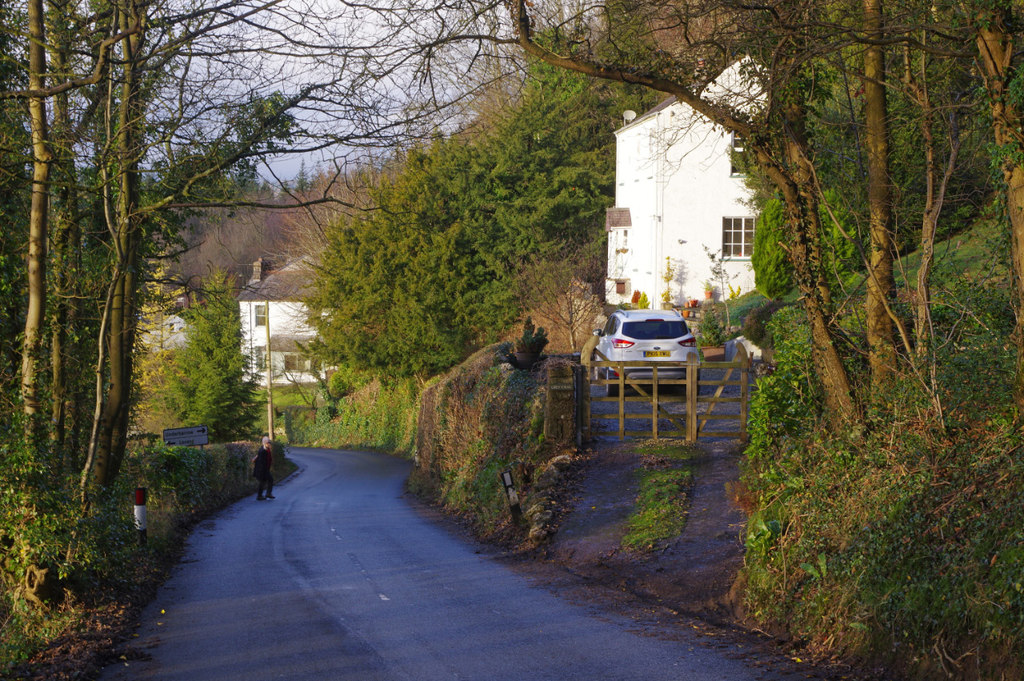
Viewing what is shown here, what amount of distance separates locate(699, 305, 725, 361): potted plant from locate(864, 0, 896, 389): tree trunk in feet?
53.1

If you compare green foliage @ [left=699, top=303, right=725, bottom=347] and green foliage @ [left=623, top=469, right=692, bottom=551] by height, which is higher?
green foliage @ [left=699, top=303, right=725, bottom=347]

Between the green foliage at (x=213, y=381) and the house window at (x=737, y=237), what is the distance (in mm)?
19984

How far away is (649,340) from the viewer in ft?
66.5

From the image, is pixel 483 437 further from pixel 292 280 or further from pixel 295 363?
pixel 295 363

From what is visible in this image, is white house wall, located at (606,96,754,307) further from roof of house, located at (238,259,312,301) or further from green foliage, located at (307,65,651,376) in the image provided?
roof of house, located at (238,259,312,301)

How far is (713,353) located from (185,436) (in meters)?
15.2

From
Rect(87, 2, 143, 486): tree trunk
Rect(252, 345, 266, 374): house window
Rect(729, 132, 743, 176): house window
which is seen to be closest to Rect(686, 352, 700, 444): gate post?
Rect(729, 132, 743, 176): house window

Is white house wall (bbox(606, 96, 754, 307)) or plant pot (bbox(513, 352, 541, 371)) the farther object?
white house wall (bbox(606, 96, 754, 307))

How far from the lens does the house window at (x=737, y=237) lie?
35.6 m

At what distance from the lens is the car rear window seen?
20516mm

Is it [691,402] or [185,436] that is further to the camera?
[185,436]

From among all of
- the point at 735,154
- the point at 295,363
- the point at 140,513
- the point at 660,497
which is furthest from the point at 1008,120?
the point at 295,363

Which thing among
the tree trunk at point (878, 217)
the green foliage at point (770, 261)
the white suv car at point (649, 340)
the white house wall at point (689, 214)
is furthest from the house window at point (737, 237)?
the tree trunk at point (878, 217)

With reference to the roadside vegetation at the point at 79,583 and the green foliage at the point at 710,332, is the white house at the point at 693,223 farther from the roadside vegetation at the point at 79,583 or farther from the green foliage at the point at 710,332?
the roadside vegetation at the point at 79,583
